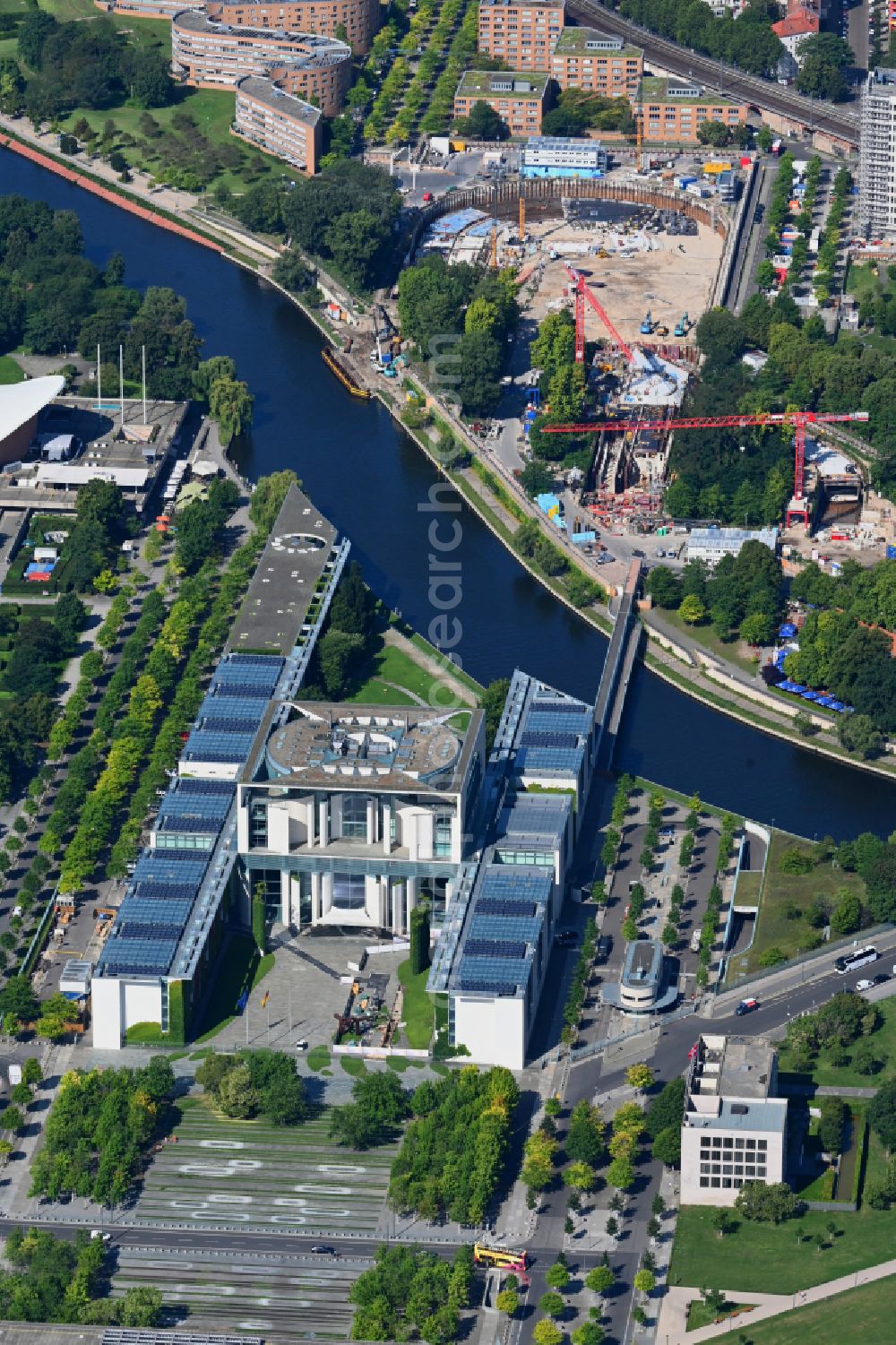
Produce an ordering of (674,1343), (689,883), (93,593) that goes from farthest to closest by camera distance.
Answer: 1. (93,593)
2. (689,883)
3. (674,1343)

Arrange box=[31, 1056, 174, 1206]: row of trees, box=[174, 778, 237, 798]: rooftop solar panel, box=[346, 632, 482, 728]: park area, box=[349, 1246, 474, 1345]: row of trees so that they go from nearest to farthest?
box=[349, 1246, 474, 1345]: row of trees
box=[31, 1056, 174, 1206]: row of trees
box=[174, 778, 237, 798]: rooftop solar panel
box=[346, 632, 482, 728]: park area

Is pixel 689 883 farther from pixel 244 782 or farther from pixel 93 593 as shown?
pixel 93 593

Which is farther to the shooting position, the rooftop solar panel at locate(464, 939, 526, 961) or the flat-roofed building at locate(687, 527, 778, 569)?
the flat-roofed building at locate(687, 527, 778, 569)

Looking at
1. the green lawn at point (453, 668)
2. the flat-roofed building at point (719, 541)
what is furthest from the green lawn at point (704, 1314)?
the flat-roofed building at point (719, 541)

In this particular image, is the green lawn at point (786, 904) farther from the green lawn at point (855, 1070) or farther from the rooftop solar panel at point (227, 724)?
the rooftop solar panel at point (227, 724)

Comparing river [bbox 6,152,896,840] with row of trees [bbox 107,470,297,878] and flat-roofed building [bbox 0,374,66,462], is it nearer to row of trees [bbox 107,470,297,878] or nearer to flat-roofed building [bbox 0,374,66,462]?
row of trees [bbox 107,470,297,878]

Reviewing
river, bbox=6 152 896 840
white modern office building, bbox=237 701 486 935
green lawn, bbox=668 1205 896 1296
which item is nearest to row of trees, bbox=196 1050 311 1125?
white modern office building, bbox=237 701 486 935

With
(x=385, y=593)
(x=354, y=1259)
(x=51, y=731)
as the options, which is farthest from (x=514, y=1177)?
(x=385, y=593)
